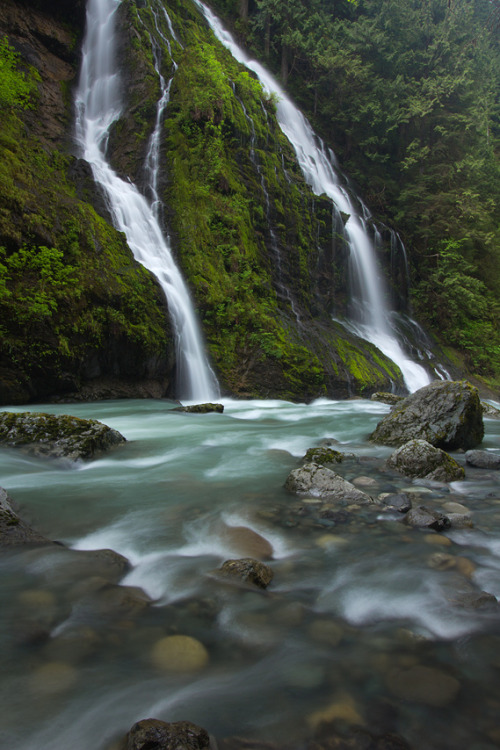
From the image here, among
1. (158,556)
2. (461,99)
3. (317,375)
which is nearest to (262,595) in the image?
(158,556)

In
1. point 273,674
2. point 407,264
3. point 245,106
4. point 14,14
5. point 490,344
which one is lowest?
point 273,674

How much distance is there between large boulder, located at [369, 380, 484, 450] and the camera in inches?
240

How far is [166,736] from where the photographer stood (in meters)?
1.40

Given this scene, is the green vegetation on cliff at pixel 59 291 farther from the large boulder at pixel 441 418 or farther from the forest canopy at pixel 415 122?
the forest canopy at pixel 415 122

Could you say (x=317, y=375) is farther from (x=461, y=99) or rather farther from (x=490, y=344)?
(x=461, y=99)

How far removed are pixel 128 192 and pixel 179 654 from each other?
13.1 metres

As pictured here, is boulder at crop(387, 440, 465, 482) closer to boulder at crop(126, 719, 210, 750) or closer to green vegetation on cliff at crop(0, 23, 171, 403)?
boulder at crop(126, 719, 210, 750)

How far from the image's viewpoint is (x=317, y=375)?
41.1 ft

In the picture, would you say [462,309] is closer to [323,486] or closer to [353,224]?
[353,224]

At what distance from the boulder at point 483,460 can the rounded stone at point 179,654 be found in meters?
4.38

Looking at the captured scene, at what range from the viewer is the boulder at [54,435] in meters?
5.12

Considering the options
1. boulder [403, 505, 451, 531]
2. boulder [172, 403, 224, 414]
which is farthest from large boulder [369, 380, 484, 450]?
boulder [172, 403, 224, 414]

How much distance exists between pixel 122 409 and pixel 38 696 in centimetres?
719

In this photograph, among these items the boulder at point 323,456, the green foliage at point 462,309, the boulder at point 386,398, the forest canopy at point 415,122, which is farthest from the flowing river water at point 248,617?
the forest canopy at point 415,122
